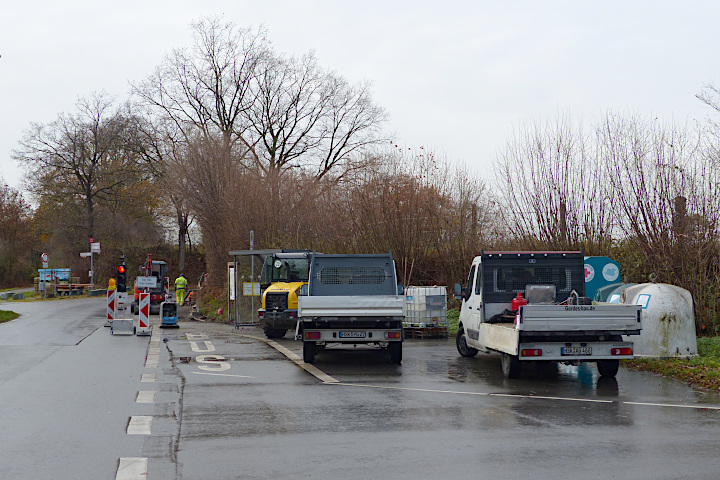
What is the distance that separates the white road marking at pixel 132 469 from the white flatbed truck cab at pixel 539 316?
6.96m

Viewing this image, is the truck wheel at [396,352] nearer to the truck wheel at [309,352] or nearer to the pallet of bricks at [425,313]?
the truck wheel at [309,352]

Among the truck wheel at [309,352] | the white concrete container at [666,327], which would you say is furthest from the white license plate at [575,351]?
the truck wheel at [309,352]

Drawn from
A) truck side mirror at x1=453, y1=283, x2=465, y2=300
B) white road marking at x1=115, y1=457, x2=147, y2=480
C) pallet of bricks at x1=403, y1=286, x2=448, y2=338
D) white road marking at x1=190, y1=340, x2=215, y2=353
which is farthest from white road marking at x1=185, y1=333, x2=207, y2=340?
white road marking at x1=115, y1=457, x2=147, y2=480

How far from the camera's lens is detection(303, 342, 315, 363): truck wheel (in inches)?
591

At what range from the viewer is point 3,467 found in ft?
22.3

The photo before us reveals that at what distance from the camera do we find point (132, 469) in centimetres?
677

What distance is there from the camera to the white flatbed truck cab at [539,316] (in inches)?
485

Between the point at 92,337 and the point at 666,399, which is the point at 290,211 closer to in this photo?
the point at 92,337

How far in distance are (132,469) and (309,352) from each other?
8.38 meters

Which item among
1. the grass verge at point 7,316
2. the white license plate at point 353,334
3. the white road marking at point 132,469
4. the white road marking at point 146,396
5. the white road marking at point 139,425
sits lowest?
the white road marking at point 146,396

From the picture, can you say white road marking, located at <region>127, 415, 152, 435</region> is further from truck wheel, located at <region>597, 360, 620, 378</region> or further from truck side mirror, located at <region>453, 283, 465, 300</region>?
truck side mirror, located at <region>453, 283, 465, 300</region>

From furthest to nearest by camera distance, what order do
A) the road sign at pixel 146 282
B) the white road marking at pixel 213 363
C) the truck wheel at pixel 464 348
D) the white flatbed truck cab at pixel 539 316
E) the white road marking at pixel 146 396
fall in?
1. the road sign at pixel 146 282
2. the truck wheel at pixel 464 348
3. the white road marking at pixel 213 363
4. the white flatbed truck cab at pixel 539 316
5. the white road marking at pixel 146 396

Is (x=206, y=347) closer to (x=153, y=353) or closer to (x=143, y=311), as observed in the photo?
(x=153, y=353)

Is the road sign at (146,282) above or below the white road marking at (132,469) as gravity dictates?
above
